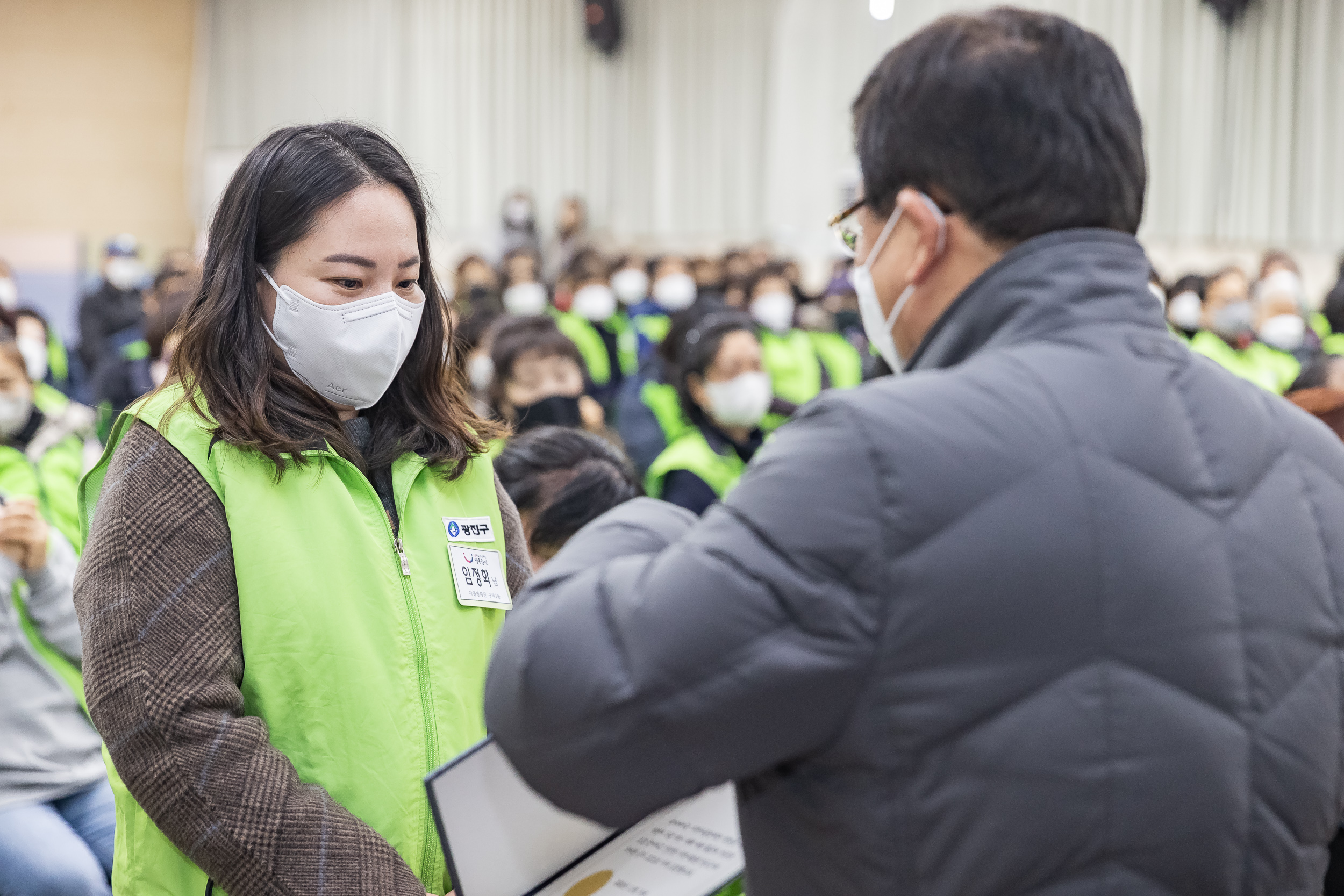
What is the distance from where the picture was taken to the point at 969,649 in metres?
0.81

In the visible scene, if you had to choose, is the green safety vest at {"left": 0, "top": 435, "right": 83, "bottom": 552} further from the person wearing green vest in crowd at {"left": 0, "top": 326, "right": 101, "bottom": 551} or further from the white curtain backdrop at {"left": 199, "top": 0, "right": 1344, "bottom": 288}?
the white curtain backdrop at {"left": 199, "top": 0, "right": 1344, "bottom": 288}

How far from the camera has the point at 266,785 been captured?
4.19ft

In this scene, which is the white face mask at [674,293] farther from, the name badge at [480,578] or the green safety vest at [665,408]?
the name badge at [480,578]

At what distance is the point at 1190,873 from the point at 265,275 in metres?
1.17

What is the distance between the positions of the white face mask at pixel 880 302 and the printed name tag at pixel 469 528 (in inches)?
24.8

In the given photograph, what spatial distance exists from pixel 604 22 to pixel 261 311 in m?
11.3

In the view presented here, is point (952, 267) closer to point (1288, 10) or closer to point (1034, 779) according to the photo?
point (1034, 779)

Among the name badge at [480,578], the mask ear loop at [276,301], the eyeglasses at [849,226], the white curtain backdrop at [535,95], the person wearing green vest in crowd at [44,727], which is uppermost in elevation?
the white curtain backdrop at [535,95]

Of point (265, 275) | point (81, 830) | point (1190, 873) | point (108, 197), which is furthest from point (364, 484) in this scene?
point (108, 197)

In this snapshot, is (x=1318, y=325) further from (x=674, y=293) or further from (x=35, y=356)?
(x=35, y=356)

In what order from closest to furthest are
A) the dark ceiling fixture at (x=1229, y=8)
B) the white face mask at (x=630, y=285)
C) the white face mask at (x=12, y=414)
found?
the white face mask at (x=12, y=414)
the white face mask at (x=630, y=285)
the dark ceiling fixture at (x=1229, y=8)

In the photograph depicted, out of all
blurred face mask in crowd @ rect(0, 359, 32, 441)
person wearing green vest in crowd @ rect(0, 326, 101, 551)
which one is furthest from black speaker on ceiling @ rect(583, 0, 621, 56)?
blurred face mask in crowd @ rect(0, 359, 32, 441)

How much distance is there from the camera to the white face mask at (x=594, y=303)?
704cm

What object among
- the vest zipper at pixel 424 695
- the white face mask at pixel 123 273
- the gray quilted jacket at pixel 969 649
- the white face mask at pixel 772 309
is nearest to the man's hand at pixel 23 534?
the vest zipper at pixel 424 695
